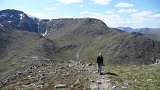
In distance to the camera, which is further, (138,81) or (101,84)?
(101,84)

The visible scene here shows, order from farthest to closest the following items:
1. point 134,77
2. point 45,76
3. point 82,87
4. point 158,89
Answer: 1. point 45,76
2. point 134,77
3. point 82,87
4. point 158,89

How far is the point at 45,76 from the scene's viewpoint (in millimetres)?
41688

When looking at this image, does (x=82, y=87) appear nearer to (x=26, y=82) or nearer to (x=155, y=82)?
(x=155, y=82)

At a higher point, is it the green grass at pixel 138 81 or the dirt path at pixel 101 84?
the green grass at pixel 138 81

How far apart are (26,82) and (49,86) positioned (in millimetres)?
6125

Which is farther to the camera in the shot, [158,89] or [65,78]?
[65,78]

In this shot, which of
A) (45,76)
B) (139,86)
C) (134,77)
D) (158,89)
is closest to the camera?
(158,89)

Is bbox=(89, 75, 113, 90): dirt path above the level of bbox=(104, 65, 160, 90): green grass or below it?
below

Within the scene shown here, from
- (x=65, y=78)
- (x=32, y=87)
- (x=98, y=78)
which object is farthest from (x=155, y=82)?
(x=32, y=87)

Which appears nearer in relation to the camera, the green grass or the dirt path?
the green grass

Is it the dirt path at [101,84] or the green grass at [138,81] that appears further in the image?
the dirt path at [101,84]

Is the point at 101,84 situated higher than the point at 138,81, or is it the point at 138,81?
the point at 138,81

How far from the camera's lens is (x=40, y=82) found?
38375mm

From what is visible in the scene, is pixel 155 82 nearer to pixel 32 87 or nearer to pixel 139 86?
pixel 139 86
